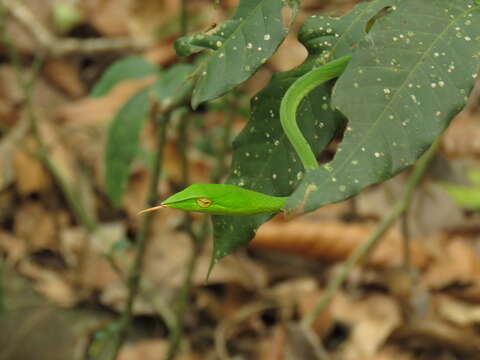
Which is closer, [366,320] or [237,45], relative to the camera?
Answer: [237,45]

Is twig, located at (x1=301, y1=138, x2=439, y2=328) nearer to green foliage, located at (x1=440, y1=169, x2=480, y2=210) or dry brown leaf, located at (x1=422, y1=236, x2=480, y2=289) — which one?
dry brown leaf, located at (x1=422, y1=236, x2=480, y2=289)

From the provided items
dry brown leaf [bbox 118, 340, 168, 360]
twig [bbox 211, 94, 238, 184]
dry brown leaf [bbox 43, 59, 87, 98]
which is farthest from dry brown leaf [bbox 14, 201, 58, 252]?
twig [bbox 211, 94, 238, 184]

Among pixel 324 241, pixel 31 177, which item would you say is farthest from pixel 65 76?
pixel 324 241

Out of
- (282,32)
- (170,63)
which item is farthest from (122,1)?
(282,32)

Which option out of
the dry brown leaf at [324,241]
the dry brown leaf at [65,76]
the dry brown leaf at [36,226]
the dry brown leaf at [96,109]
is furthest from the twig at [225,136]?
the dry brown leaf at [65,76]

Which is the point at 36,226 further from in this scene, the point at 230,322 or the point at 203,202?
the point at 203,202
